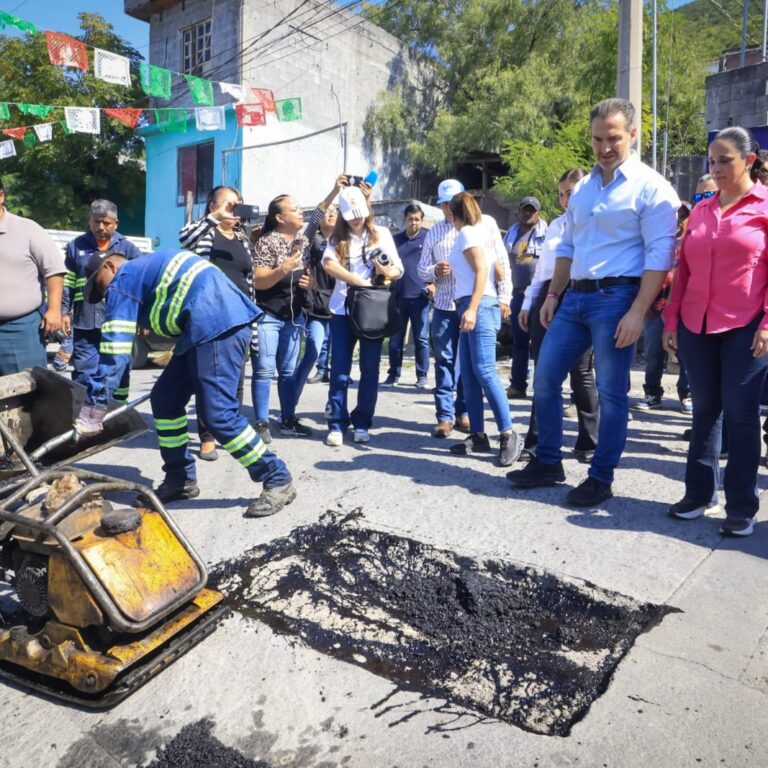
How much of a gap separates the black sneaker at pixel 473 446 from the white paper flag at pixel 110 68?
946cm

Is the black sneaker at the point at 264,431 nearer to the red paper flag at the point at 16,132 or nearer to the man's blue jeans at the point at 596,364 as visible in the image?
the man's blue jeans at the point at 596,364

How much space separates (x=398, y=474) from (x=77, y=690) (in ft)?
8.24

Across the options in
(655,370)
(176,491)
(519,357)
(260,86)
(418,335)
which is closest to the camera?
(176,491)

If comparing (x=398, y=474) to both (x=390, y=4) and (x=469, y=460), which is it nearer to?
(x=469, y=460)

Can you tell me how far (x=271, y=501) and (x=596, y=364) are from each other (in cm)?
193

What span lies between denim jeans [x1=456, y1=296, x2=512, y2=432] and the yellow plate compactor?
2597 millimetres

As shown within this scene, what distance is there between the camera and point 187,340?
3.71 meters

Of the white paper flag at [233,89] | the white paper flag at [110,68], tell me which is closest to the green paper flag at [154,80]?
the white paper flag at [110,68]

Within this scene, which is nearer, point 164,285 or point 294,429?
point 164,285

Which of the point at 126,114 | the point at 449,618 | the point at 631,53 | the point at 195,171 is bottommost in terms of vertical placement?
the point at 449,618

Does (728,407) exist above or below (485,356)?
below

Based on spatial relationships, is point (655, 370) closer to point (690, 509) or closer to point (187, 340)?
point (690, 509)

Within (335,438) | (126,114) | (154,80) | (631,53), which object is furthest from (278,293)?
(126,114)

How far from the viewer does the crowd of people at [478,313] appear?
134 inches
